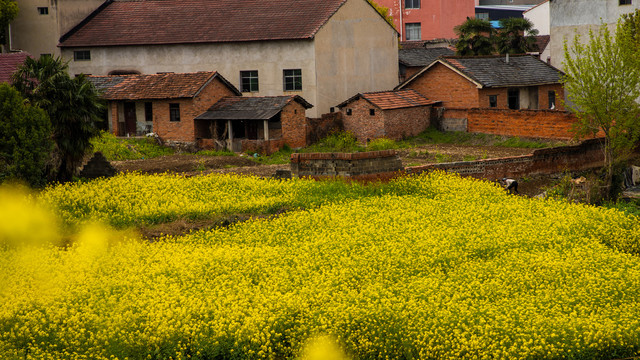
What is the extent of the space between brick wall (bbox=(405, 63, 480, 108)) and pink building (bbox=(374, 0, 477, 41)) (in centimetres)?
2823

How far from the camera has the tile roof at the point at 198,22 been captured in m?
42.9

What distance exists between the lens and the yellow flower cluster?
42.4 feet

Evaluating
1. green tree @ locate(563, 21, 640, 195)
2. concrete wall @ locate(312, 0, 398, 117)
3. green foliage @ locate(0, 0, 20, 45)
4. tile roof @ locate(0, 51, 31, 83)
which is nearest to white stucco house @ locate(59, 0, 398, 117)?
concrete wall @ locate(312, 0, 398, 117)

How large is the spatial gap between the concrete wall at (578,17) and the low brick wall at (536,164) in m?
13.7

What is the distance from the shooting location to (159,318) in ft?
44.7

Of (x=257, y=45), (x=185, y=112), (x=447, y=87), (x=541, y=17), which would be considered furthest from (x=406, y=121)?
(x=541, y=17)

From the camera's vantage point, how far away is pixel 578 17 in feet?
144

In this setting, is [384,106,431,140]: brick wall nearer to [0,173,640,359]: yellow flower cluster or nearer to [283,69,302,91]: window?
[283,69,302,91]: window

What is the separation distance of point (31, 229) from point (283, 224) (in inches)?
241

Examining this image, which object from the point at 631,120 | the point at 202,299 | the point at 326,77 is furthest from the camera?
the point at 326,77

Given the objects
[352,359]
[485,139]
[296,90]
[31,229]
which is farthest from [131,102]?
[352,359]

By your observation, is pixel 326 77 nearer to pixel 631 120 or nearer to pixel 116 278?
pixel 631 120

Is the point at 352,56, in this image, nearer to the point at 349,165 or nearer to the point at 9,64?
the point at 9,64

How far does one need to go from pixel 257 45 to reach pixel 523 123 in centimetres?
1439
